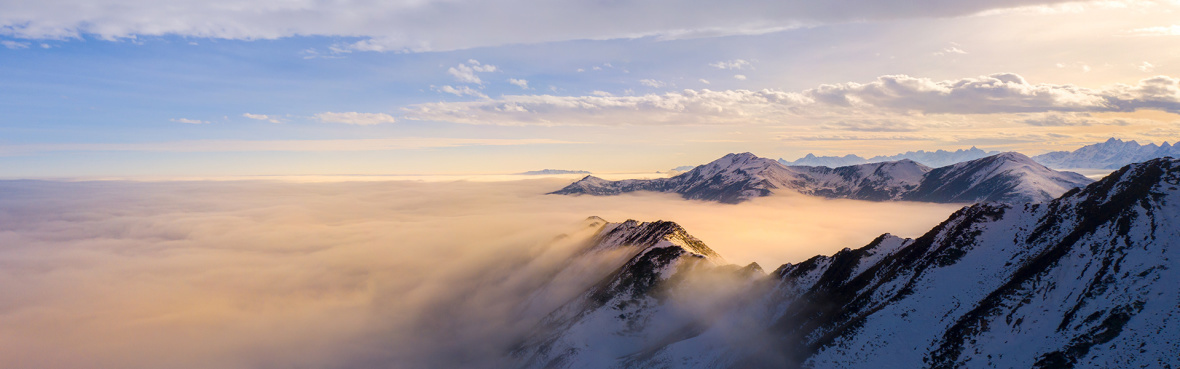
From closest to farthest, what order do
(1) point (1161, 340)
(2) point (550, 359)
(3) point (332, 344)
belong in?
(1) point (1161, 340)
(2) point (550, 359)
(3) point (332, 344)

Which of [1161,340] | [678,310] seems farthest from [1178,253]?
[678,310]

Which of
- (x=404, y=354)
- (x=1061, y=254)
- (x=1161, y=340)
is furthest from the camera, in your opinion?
(x=404, y=354)

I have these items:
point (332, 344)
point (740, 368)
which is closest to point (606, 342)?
point (740, 368)

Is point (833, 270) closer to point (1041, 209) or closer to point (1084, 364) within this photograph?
point (1041, 209)

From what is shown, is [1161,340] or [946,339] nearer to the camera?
[1161,340]

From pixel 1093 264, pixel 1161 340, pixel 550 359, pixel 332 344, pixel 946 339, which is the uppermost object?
pixel 1093 264

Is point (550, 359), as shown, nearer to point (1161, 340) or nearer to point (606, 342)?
point (606, 342)

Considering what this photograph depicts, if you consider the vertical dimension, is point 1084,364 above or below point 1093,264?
below
